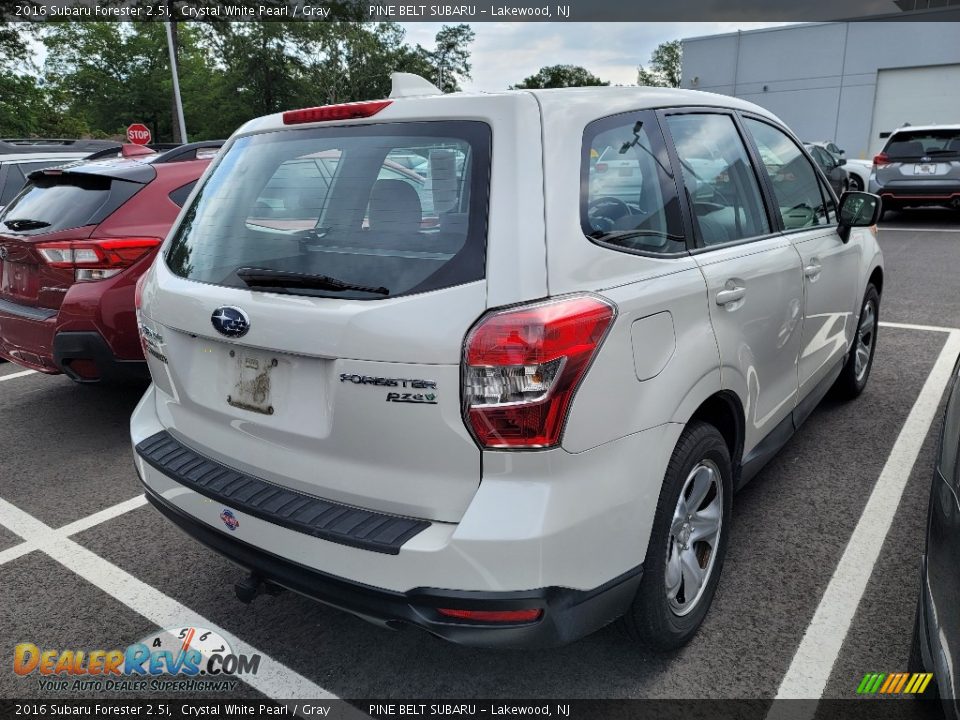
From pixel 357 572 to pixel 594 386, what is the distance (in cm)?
77

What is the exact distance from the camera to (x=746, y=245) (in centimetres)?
269

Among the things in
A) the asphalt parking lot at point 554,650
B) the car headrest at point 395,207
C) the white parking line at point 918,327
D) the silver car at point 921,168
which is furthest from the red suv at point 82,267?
the silver car at point 921,168

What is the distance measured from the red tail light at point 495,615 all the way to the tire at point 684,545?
0.42 metres

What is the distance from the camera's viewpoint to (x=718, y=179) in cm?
273

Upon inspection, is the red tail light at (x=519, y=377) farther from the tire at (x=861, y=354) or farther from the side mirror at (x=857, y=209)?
the tire at (x=861, y=354)

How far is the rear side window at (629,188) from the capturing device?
2.01 metres

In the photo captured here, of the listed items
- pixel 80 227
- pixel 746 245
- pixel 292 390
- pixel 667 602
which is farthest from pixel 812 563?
pixel 80 227

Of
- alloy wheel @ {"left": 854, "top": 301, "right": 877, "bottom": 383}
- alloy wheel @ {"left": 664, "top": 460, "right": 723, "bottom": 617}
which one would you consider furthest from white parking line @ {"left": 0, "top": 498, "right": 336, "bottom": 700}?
alloy wheel @ {"left": 854, "top": 301, "right": 877, "bottom": 383}

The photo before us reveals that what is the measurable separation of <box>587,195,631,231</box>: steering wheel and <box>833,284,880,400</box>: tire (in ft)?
9.04

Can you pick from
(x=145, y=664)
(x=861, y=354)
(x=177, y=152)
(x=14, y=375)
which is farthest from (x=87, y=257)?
(x=861, y=354)

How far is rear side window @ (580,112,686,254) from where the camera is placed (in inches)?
79.0

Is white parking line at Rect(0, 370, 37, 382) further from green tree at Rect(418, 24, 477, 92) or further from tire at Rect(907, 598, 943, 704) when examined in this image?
green tree at Rect(418, 24, 477, 92)

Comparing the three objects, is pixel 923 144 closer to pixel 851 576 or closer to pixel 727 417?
pixel 851 576

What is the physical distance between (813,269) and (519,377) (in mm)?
2067
